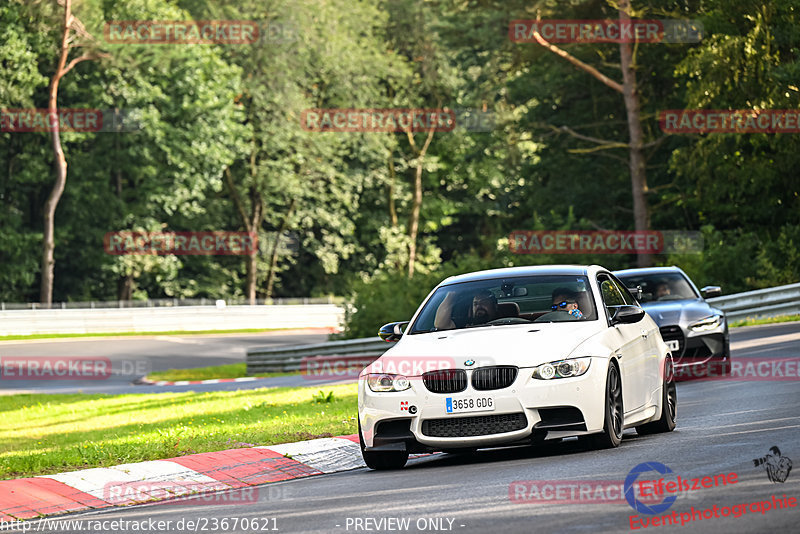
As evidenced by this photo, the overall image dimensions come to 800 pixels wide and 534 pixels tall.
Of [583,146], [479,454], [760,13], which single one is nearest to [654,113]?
[583,146]

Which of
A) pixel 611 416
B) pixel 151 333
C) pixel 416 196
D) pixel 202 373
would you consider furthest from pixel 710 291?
pixel 416 196

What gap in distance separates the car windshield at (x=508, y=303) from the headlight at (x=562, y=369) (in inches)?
38.5

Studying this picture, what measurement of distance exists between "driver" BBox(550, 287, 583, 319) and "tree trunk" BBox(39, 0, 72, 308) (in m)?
45.5

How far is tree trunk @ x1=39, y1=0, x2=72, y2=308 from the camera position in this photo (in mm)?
54031

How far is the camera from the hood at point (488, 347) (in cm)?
985

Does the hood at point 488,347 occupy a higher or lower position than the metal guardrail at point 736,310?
higher

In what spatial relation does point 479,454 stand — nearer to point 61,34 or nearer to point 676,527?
point 676,527

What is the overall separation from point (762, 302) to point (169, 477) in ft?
74.2
